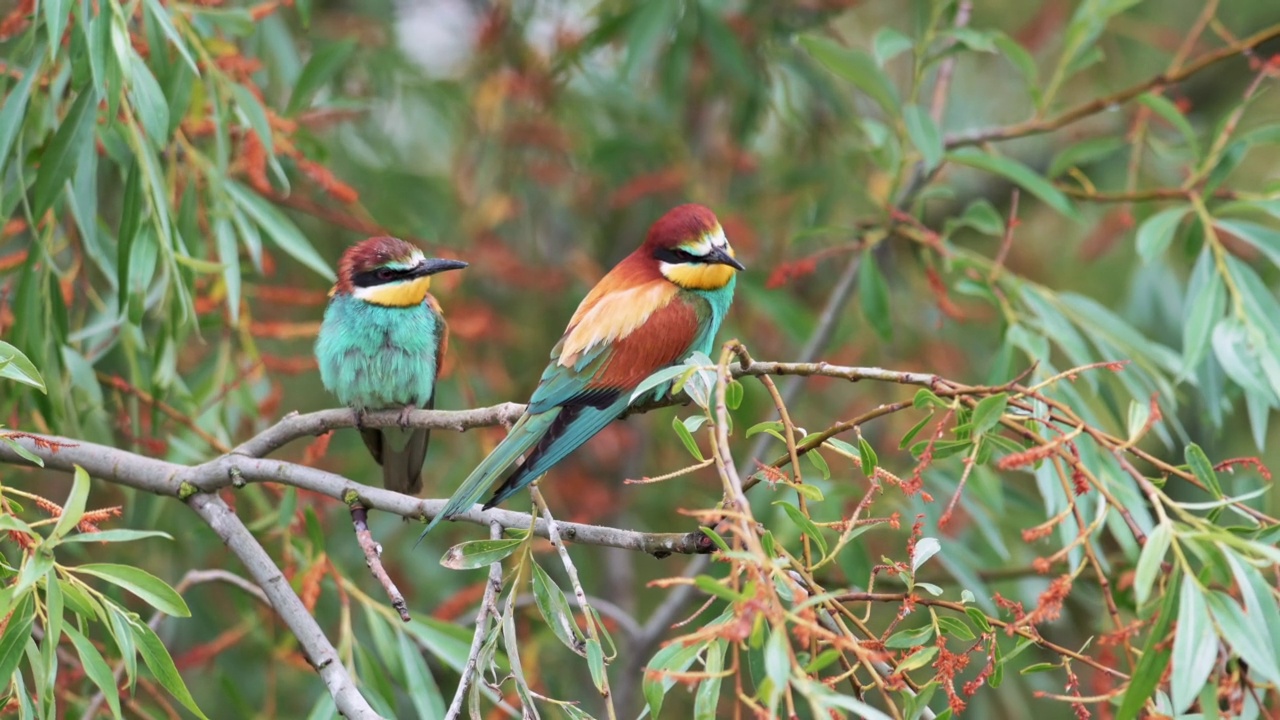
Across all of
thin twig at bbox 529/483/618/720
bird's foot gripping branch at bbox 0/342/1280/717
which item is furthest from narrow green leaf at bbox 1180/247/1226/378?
thin twig at bbox 529/483/618/720

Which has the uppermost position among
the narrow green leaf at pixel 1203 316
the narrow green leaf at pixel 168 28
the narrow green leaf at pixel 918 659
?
the narrow green leaf at pixel 168 28

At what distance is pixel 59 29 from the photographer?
1.76 metres

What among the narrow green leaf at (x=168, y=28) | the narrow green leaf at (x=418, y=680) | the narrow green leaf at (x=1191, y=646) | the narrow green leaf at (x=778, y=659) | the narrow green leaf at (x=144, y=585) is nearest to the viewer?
the narrow green leaf at (x=778, y=659)

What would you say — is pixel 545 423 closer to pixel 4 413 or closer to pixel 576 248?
pixel 4 413

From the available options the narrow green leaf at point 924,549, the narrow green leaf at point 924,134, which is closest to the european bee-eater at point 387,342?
the narrow green leaf at point 924,134

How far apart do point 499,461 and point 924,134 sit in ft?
4.27

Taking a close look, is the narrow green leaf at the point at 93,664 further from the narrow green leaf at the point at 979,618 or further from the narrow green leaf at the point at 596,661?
the narrow green leaf at the point at 979,618

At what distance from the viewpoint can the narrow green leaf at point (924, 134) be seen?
2.70 meters

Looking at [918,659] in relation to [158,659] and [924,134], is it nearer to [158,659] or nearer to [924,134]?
[158,659]

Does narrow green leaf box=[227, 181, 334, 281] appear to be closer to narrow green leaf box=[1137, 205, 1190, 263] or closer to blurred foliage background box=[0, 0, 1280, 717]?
blurred foliage background box=[0, 0, 1280, 717]

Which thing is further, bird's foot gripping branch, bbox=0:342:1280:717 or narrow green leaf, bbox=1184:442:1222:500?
narrow green leaf, bbox=1184:442:1222:500

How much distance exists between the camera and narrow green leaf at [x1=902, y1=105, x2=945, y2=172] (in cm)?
270

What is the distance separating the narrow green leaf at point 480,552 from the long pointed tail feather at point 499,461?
0.13 meters

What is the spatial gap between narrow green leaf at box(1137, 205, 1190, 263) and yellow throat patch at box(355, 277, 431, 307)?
1.50m
